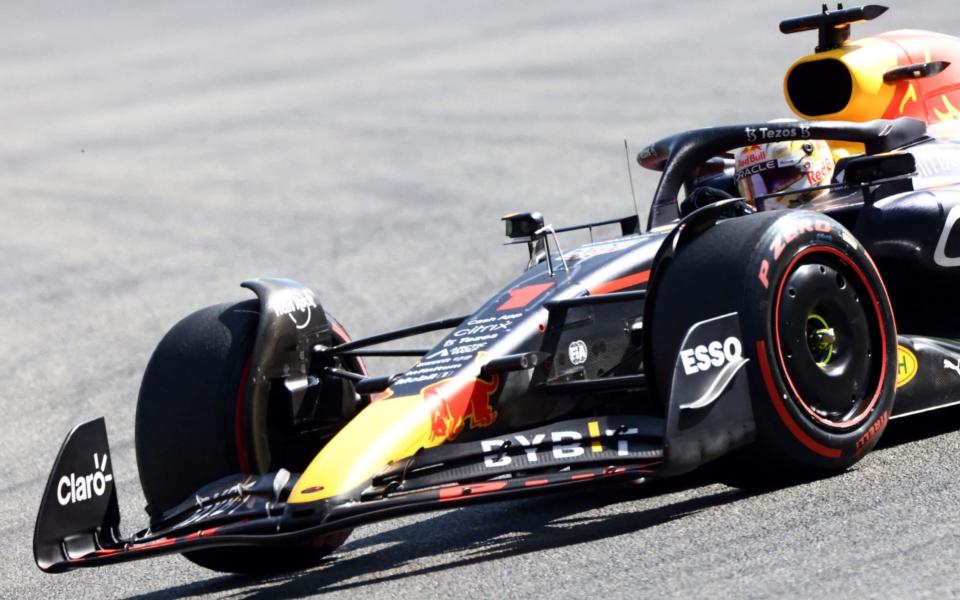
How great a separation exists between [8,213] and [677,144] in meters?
10.4

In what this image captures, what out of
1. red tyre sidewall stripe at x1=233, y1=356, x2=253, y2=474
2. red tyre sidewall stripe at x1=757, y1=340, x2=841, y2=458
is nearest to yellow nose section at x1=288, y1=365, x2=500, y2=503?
red tyre sidewall stripe at x1=233, y1=356, x2=253, y2=474

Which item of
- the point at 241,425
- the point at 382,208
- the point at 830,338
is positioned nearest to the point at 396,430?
the point at 241,425

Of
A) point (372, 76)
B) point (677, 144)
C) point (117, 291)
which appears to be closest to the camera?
point (677, 144)

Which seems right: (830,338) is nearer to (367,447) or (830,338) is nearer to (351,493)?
(367,447)

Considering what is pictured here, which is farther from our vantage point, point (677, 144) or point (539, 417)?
point (677, 144)

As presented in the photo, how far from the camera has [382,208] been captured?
15539mm

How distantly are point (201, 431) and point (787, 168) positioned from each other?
9.76ft

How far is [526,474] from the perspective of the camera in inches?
204

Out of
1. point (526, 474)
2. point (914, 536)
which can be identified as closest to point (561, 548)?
point (526, 474)

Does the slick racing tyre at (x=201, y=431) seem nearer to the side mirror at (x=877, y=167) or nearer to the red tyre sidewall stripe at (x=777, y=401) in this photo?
the red tyre sidewall stripe at (x=777, y=401)

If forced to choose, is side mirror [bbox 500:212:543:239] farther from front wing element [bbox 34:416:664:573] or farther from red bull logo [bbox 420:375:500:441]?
front wing element [bbox 34:416:664:573]

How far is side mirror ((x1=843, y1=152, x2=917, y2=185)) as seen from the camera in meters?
6.58

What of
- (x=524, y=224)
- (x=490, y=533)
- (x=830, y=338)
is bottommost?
(x=490, y=533)

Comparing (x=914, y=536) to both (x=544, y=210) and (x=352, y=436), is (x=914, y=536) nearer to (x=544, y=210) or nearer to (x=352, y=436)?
(x=352, y=436)
